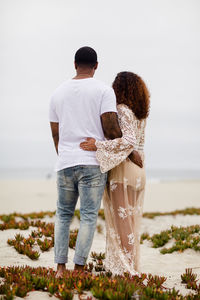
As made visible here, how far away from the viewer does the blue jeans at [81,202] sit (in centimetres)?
392

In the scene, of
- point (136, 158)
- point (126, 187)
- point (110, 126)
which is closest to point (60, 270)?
point (126, 187)

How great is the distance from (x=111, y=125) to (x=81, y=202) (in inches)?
40.4

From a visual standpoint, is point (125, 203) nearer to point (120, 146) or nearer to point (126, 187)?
point (126, 187)

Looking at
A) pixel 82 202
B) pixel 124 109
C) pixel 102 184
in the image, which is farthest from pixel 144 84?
pixel 82 202

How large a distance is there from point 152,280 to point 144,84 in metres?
2.65

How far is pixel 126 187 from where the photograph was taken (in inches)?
174

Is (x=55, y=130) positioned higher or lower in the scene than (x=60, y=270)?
higher

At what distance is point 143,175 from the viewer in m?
4.54

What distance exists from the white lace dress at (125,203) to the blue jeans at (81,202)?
1.20 feet

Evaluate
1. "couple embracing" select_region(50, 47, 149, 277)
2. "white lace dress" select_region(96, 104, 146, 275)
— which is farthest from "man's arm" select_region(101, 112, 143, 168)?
"white lace dress" select_region(96, 104, 146, 275)

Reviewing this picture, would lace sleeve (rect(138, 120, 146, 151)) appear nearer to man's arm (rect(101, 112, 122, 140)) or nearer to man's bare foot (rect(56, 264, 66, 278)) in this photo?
man's arm (rect(101, 112, 122, 140))

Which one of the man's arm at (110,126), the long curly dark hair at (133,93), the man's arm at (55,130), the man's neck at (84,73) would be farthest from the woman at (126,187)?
the man's arm at (55,130)

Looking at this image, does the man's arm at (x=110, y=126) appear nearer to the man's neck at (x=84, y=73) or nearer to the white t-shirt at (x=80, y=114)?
the white t-shirt at (x=80, y=114)

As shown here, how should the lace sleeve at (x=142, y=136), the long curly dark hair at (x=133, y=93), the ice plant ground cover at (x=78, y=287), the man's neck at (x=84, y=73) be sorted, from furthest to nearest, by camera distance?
1. the lace sleeve at (x=142, y=136)
2. the long curly dark hair at (x=133, y=93)
3. the man's neck at (x=84, y=73)
4. the ice plant ground cover at (x=78, y=287)
